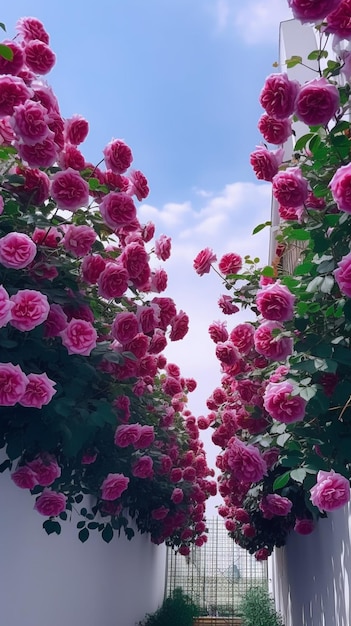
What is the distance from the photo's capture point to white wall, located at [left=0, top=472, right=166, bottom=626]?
3211 millimetres

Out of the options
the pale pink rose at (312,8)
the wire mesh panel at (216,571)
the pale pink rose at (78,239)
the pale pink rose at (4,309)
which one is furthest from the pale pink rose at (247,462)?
the wire mesh panel at (216,571)

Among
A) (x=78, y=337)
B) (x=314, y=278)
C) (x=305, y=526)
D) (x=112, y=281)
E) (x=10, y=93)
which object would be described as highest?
(x=10, y=93)

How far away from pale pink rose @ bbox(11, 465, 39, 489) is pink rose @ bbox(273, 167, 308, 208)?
6.32ft

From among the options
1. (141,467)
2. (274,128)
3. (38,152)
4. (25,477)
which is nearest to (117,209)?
(38,152)

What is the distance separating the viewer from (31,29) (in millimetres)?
2834

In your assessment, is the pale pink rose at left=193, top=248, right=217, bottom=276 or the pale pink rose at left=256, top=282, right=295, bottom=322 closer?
the pale pink rose at left=256, top=282, right=295, bottom=322

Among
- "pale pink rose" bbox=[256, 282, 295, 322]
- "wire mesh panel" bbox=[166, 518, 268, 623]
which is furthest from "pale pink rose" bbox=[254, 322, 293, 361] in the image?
"wire mesh panel" bbox=[166, 518, 268, 623]

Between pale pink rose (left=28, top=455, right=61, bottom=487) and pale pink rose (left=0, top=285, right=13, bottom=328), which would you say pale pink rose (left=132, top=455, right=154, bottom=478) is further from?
pale pink rose (left=0, top=285, right=13, bottom=328)

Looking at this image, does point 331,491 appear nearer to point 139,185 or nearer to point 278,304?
point 278,304

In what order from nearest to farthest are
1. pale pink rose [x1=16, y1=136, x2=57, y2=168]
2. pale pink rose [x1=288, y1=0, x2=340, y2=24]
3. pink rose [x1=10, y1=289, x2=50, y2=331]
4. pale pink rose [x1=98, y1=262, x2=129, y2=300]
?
pale pink rose [x1=288, y1=0, x2=340, y2=24]
pink rose [x1=10, y1=289, x2=50, y2=331]
pale pink rose [x1=16, y1=136, x2=57, y2=168]
pale pink rose [x1=98, y1=262, x2=129, y2=300]

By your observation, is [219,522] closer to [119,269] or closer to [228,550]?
[228,550]

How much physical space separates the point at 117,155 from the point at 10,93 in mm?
628

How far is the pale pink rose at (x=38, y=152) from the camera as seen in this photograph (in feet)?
7.99

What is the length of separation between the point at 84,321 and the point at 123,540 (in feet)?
16.3
